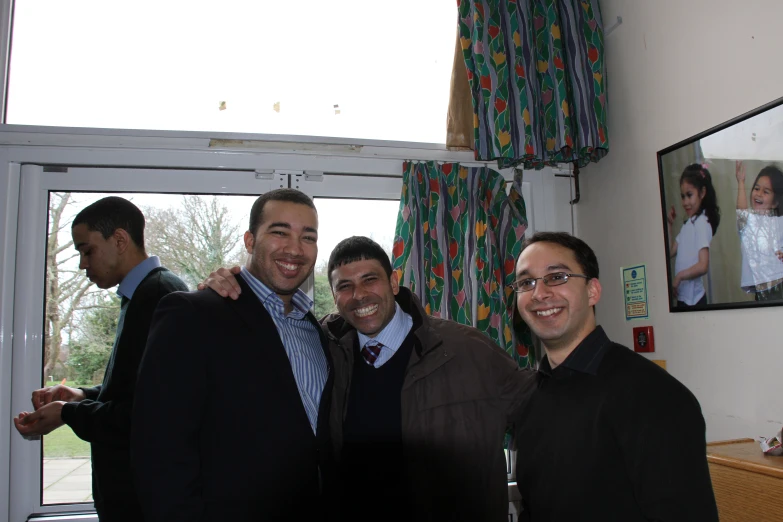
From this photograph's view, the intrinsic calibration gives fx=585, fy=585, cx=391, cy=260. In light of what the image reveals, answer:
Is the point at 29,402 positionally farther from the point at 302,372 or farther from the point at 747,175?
the point at 747,175

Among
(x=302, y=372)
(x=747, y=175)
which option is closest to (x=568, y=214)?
(x=747, y=175)

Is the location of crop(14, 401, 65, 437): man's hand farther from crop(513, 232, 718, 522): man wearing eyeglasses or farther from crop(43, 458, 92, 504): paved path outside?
crop(513, 232, 718, 522): man wearing eyeglasses

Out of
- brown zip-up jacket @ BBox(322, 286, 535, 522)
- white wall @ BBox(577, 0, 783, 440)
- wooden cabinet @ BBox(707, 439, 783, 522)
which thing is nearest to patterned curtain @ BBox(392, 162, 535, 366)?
white wall @ BBox(577, 0, 783, 440)

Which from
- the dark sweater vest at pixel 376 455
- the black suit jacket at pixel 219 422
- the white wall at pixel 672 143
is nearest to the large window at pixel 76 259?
the dark sweater vest at pixel 376 455

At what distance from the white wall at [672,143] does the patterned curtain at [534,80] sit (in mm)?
105

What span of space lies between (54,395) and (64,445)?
575 mm

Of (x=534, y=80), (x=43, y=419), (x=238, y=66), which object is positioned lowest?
(x=43, y=419)

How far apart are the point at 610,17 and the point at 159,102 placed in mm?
2142

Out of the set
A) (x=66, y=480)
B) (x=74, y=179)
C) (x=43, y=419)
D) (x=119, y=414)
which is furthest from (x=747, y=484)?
(x=74, y=179)

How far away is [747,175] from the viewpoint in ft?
6.38

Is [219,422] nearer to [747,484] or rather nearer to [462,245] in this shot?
[747,484]

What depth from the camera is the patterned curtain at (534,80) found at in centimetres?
271

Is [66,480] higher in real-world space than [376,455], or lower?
lower

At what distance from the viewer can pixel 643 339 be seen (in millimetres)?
2467
